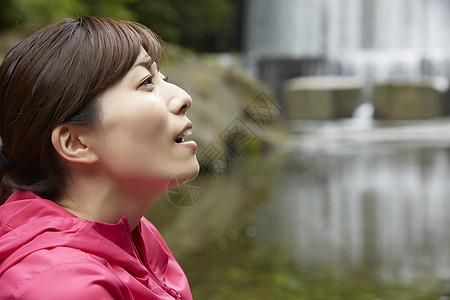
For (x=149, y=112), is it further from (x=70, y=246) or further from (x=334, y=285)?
(x=334, y=285)

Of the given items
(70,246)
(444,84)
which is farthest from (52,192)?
(444,84)

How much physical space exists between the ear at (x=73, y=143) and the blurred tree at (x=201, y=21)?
17528 mm

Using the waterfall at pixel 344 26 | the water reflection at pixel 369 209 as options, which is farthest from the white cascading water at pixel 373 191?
the waterfall at pixel 344 26

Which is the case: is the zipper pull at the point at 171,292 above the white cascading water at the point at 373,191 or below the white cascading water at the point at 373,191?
above

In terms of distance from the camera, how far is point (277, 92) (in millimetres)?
20172

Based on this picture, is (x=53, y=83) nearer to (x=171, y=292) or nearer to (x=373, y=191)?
(x=171, y=292)

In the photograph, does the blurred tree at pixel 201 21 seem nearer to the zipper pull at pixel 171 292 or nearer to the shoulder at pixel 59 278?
the zipper pull at pixel 171 292

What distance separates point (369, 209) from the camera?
525 centimetres

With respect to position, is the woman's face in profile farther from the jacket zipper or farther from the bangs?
the jacket zipper

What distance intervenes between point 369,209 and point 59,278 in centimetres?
472

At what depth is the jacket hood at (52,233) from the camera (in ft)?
2.72

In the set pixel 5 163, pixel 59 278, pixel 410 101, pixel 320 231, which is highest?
pixel 5 163

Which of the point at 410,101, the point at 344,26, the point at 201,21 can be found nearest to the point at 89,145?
the point at 410,101

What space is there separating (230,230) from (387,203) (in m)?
1.73
